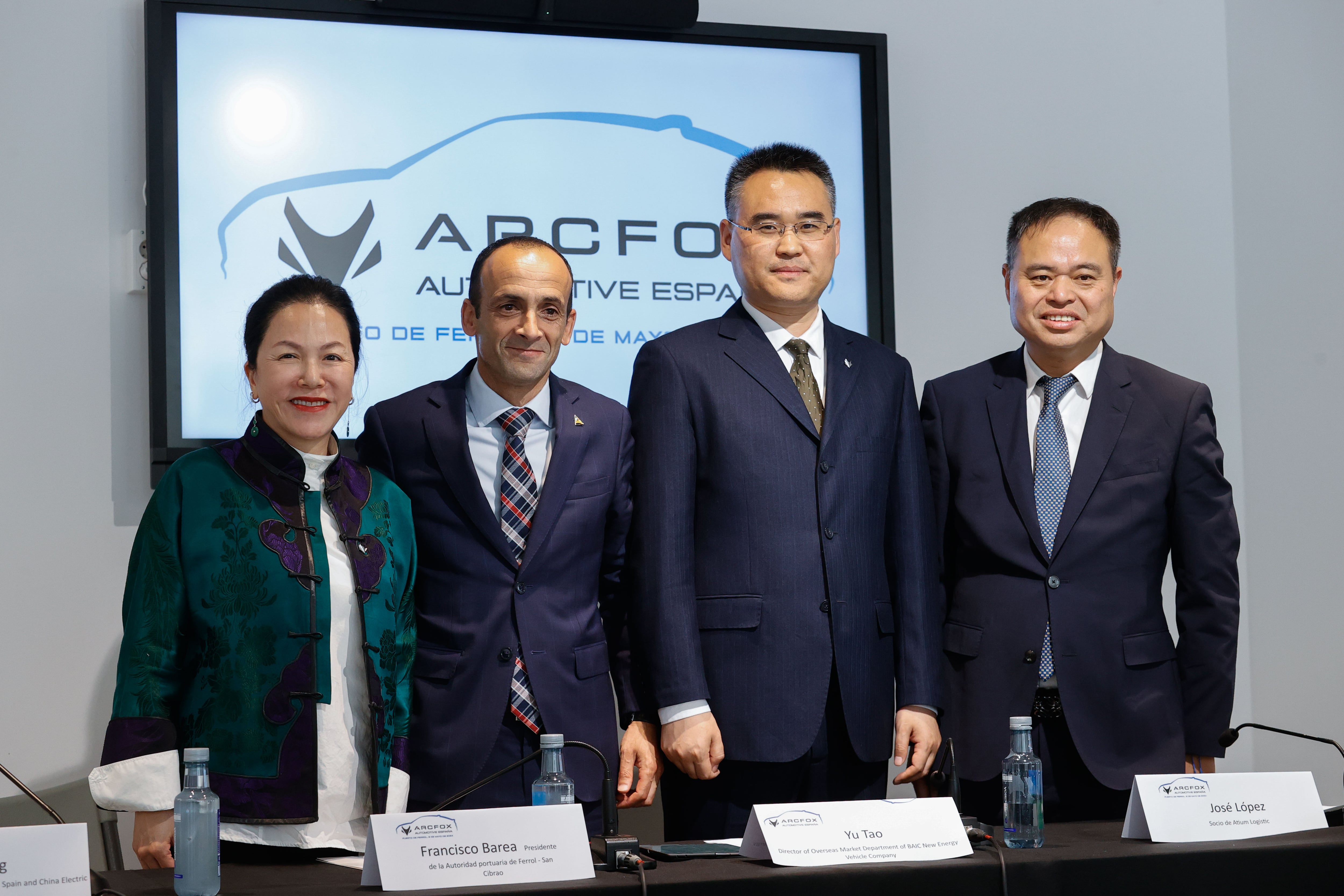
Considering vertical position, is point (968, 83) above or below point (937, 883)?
above

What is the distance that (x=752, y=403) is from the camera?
2301 millimetres

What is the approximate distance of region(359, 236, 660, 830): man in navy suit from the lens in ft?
7.16

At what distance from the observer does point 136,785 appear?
182 cm

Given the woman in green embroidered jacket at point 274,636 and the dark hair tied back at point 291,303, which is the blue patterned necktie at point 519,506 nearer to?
the woman in green embroidered jacket at point 274,636

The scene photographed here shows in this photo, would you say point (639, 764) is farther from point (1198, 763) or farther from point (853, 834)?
point (1198, 763)

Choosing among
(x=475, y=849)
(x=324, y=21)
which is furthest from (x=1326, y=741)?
(x=324, y=21)

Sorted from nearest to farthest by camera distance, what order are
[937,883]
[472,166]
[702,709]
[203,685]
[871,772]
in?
1. [937,883]
2. [203,685]
3. [702,709]
4. [871,772]
5. [472,166]

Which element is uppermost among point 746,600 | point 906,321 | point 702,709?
point 906,321

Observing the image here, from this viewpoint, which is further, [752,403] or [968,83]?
[968,83]

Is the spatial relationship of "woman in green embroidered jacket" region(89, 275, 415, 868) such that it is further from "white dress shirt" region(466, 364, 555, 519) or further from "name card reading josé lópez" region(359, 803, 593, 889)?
"name card reading josé lópez" region(359, 803, 593, 889)

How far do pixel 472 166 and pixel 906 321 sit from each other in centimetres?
135

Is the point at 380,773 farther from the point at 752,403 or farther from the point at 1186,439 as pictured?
the point at 1186,439

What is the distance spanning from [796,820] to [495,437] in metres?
0.99

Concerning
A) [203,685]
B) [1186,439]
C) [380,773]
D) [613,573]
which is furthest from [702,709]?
[1186,439]
